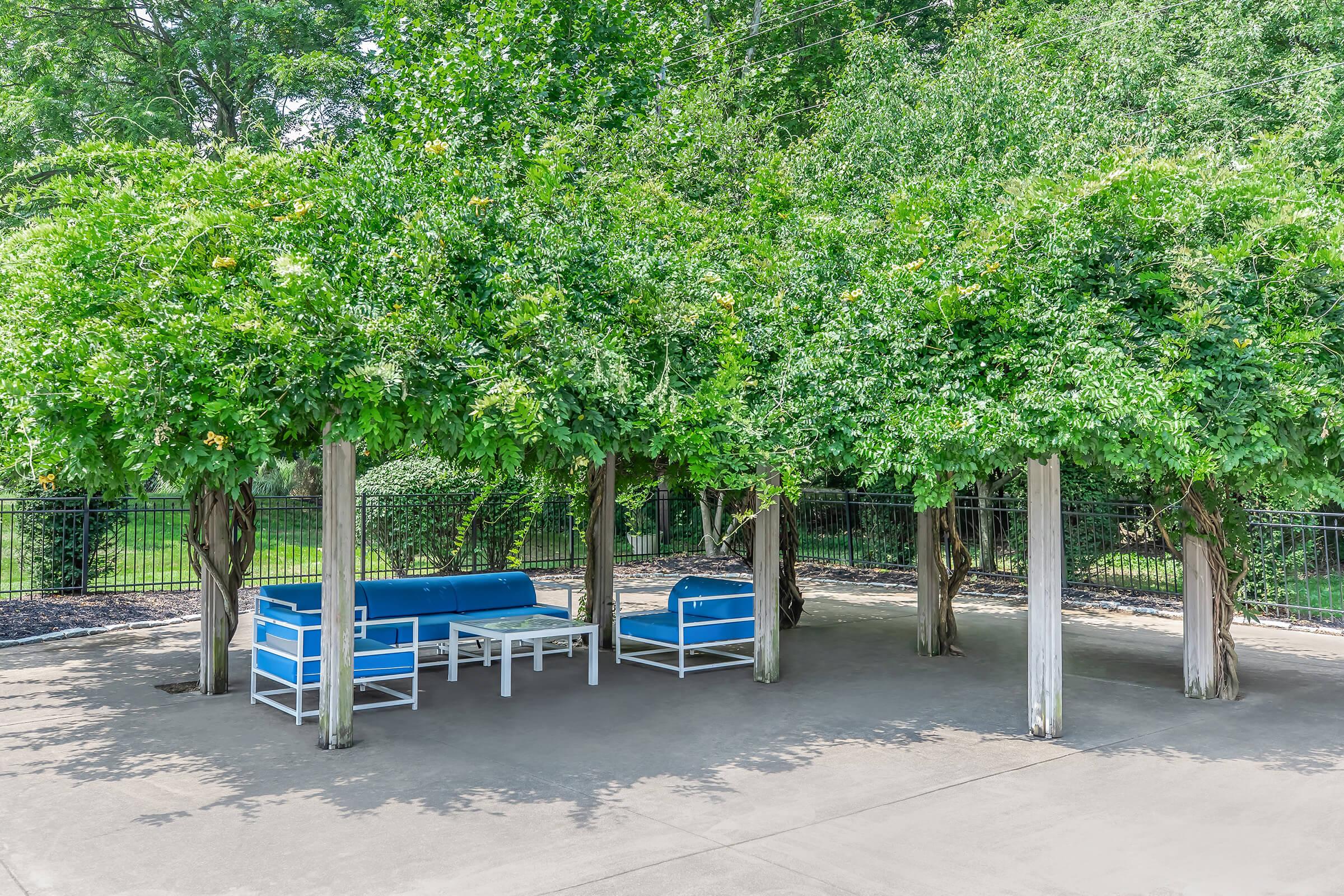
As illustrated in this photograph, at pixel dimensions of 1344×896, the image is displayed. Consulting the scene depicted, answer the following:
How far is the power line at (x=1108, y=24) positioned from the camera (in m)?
15.6

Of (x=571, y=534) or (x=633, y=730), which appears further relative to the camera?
(x=571, y=534)

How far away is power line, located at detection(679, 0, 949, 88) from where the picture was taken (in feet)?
54.3

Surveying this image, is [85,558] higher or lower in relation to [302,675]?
higher

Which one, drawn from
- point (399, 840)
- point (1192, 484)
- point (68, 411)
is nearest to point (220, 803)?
point (399, 840)

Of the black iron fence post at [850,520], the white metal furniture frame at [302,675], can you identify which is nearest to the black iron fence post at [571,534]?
the black iron fence post at [850,520]

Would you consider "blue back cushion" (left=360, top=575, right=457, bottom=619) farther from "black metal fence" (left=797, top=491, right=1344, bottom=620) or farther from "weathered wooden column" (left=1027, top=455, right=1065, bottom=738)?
"black metal fence" (left=797, top=491, right=1344, bottom=620)

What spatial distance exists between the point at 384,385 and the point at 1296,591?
12232mm

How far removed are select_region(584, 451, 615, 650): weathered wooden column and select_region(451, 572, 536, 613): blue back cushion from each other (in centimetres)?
69

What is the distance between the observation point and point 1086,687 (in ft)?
29.4

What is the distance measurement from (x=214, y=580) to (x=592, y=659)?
10.6ft

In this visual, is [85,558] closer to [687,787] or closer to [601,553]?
[601,553]

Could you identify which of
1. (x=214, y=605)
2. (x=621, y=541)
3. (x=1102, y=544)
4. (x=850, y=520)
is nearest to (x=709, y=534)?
(x=621, y=541)

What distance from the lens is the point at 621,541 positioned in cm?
2106

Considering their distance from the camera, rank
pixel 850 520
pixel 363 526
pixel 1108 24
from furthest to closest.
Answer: pixel 850 520 → pixel 1108 24 → pixel 363 526
